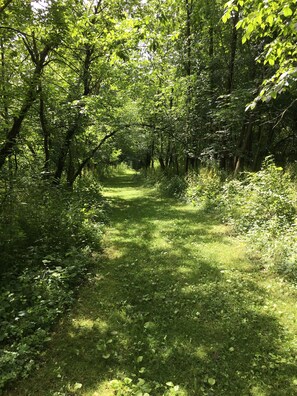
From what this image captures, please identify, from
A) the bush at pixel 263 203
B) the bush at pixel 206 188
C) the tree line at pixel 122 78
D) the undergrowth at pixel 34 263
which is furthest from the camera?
the bush at pixel 206 188

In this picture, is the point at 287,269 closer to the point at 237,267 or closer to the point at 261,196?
the point at 237,267

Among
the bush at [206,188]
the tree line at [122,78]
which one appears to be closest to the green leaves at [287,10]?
the tree line at [122,78]

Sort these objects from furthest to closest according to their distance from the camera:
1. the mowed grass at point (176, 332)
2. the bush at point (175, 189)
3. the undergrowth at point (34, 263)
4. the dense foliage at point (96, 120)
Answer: the bush at point (175, 189) < the dense foliage at point (96, 120) < the undergrowth at point (34, 263) < the mowed grass at point (176, 332)

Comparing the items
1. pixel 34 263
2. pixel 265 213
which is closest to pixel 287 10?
pixel 265 213

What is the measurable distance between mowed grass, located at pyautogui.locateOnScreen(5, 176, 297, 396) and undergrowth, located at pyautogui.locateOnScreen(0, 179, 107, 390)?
0.23 m

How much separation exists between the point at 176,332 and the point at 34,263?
8.99 feet

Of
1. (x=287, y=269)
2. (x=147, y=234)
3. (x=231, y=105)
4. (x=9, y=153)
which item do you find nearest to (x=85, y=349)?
(x=287, y=269)

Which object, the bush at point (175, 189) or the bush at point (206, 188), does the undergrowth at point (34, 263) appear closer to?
the bush at point (206, 188)

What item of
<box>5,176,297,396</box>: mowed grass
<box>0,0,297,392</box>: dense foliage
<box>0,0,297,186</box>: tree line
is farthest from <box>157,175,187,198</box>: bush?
<box>5,176,297,396</box>: mowed grass

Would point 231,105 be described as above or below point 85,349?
above

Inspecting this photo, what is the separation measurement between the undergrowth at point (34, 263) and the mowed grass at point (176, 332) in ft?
0.76

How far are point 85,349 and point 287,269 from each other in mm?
3380

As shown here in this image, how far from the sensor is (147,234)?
728 cm

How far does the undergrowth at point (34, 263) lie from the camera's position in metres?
3.11
